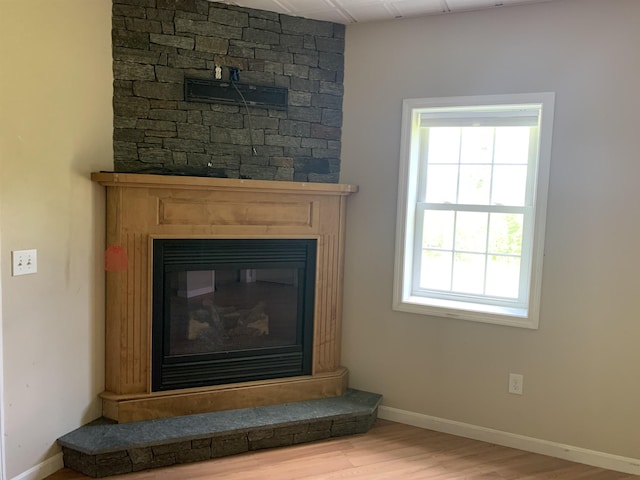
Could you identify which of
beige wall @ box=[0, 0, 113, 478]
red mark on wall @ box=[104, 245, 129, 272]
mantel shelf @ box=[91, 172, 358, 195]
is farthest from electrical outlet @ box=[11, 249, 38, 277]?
mantel shelf @ box=[91, 172, 358, 195]

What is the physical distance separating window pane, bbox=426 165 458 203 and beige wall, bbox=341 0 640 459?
0.26 metres

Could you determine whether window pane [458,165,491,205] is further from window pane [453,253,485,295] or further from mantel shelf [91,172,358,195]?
mantel shelf [91,172,358,195]

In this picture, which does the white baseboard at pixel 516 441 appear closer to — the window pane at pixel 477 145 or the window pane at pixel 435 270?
the window pane at pixel 435 270

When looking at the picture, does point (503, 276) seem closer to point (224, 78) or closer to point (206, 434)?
point (206, 434)

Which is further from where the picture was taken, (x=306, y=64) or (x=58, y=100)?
(x=306, y=64)

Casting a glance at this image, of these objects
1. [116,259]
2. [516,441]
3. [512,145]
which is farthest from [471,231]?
[116,259]

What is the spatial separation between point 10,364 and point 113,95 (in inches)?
59.3

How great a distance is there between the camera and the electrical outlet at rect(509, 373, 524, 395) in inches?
108

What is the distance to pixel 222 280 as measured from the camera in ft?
9.59

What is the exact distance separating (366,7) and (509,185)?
1379mm

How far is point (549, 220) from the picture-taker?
8.59ft

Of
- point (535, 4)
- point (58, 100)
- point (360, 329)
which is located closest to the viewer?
point (58, 100)

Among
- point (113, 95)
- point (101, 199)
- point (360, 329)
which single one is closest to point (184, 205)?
point (101, 199)

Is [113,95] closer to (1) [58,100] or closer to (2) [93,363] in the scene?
(1) [58,100]
